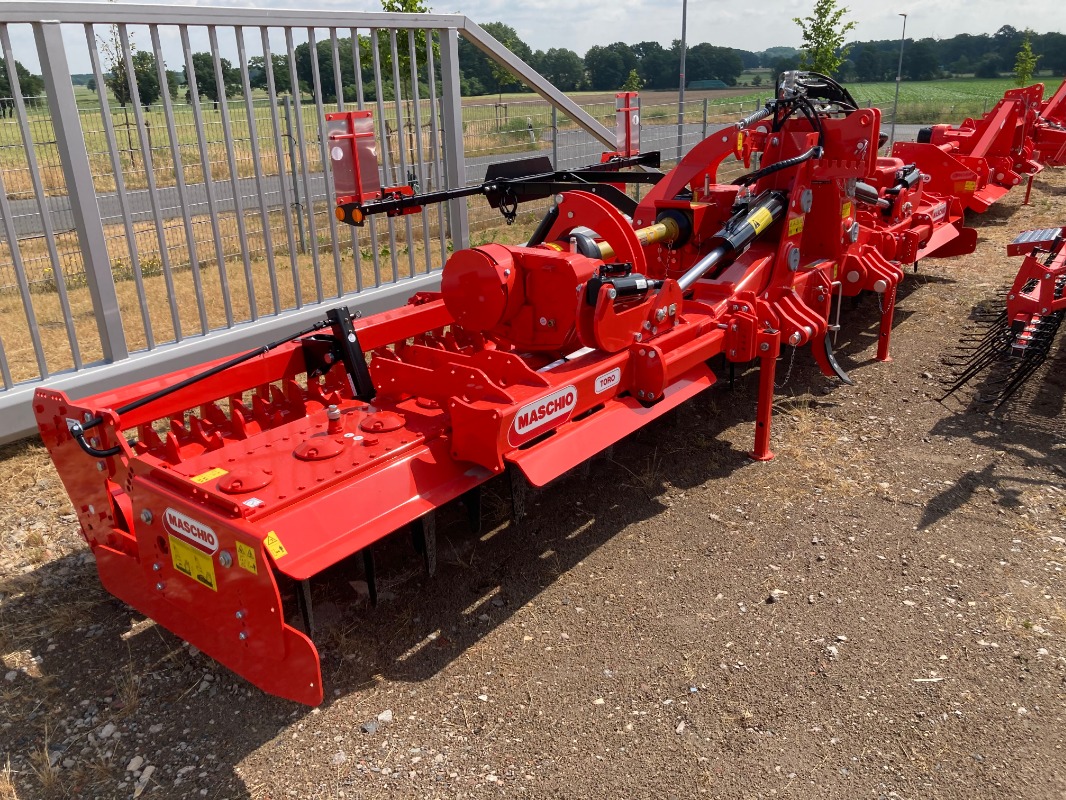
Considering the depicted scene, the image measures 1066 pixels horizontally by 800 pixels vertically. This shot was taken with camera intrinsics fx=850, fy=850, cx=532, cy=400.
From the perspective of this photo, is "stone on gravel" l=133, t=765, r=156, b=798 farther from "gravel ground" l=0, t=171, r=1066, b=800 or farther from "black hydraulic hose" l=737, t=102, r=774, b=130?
"black hydraulic hose" l=737, t=102, r=774, b=130

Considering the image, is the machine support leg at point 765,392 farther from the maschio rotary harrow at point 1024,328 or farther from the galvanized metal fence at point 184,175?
the galvanized metal fence at point 184,175

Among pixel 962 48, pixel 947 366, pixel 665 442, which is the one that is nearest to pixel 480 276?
pixel 665 442

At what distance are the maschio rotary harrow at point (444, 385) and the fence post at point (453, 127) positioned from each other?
1758 mm

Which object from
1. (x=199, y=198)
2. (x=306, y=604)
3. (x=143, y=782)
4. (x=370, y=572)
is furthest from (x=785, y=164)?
(x=199, y=198)

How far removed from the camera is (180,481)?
2645mm

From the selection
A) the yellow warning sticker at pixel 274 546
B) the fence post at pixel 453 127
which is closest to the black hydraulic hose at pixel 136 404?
the yellow warning sticker at pixel 274 546

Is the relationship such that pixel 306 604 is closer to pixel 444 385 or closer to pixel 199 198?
pixel 444 385

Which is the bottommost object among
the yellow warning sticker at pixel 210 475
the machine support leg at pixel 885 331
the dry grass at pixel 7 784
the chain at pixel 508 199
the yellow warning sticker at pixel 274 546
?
the dry grass at pixel 7 784

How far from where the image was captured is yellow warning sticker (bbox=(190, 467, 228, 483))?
2.74 m

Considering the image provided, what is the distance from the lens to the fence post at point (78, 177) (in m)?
4.11

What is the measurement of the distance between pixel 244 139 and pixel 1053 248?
Result: 7096 millimetres

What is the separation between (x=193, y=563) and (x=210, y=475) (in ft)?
0.99

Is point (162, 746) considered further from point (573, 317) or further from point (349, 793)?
point (573, 317)

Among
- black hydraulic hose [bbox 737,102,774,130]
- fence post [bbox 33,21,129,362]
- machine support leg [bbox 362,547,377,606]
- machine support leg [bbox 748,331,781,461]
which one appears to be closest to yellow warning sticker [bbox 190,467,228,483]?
machine support leg [bbox 362,547,377,606]
